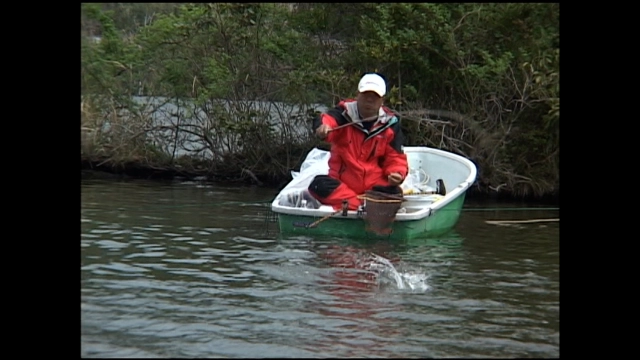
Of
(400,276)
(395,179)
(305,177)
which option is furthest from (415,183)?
(400,276)

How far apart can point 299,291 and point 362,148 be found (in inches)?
124

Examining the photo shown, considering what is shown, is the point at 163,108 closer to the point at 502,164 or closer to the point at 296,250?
the point at 502,164

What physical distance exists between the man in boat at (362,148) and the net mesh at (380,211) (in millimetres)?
226

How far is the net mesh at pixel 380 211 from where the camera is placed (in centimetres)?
1095

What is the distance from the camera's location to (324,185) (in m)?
11.5

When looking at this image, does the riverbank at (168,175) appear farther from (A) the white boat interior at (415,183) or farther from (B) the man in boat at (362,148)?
(B) the man in boat at (362,148)

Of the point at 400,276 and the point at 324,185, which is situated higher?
the point at 324,185

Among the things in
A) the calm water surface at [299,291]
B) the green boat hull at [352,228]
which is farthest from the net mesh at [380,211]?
the calm water surface at [299,291]

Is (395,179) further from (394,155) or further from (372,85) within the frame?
(372,85)

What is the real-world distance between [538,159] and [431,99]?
1.74 meters

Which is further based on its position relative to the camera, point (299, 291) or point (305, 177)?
point (305, 177)

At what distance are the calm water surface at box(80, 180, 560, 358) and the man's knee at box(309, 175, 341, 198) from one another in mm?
621

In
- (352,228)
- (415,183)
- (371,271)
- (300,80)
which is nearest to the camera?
(371,271)

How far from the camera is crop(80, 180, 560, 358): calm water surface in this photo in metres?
7.07
